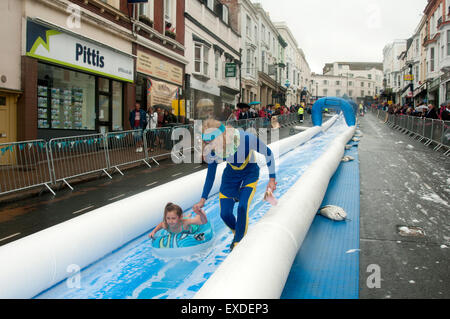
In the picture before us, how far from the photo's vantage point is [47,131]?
1128cm

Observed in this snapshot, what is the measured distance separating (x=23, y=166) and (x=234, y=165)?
A: 16.8 ft

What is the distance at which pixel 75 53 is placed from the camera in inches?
477

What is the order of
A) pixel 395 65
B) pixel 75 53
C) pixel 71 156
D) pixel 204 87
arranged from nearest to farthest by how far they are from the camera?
pixel 71 156 < pixel 75 53 < pixel 204 87 < pixel 395 65

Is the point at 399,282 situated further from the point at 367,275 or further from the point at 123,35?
the point at 123,35

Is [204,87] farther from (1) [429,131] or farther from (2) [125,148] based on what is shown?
(2) [125,148]

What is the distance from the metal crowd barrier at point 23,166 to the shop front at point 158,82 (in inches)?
305

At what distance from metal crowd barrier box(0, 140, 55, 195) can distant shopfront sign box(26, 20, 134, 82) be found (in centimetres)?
401

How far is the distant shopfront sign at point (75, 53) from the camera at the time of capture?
10.5 meters

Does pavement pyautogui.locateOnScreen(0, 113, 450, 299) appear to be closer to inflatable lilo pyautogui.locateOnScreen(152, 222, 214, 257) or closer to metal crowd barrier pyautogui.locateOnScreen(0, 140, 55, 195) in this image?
metal crowd barrier pyautogui.locateOnScreen(0, 140, 55, 195)

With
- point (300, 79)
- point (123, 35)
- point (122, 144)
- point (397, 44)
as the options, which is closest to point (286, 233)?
point (122, 144)

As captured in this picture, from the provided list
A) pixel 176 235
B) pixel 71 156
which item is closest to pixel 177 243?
pixel 176 235

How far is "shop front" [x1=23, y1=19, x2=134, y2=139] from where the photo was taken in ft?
34.4

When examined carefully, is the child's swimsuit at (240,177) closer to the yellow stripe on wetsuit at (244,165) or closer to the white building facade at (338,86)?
the yellow stripe on wetsuit at (244,165)

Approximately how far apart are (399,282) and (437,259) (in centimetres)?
86
